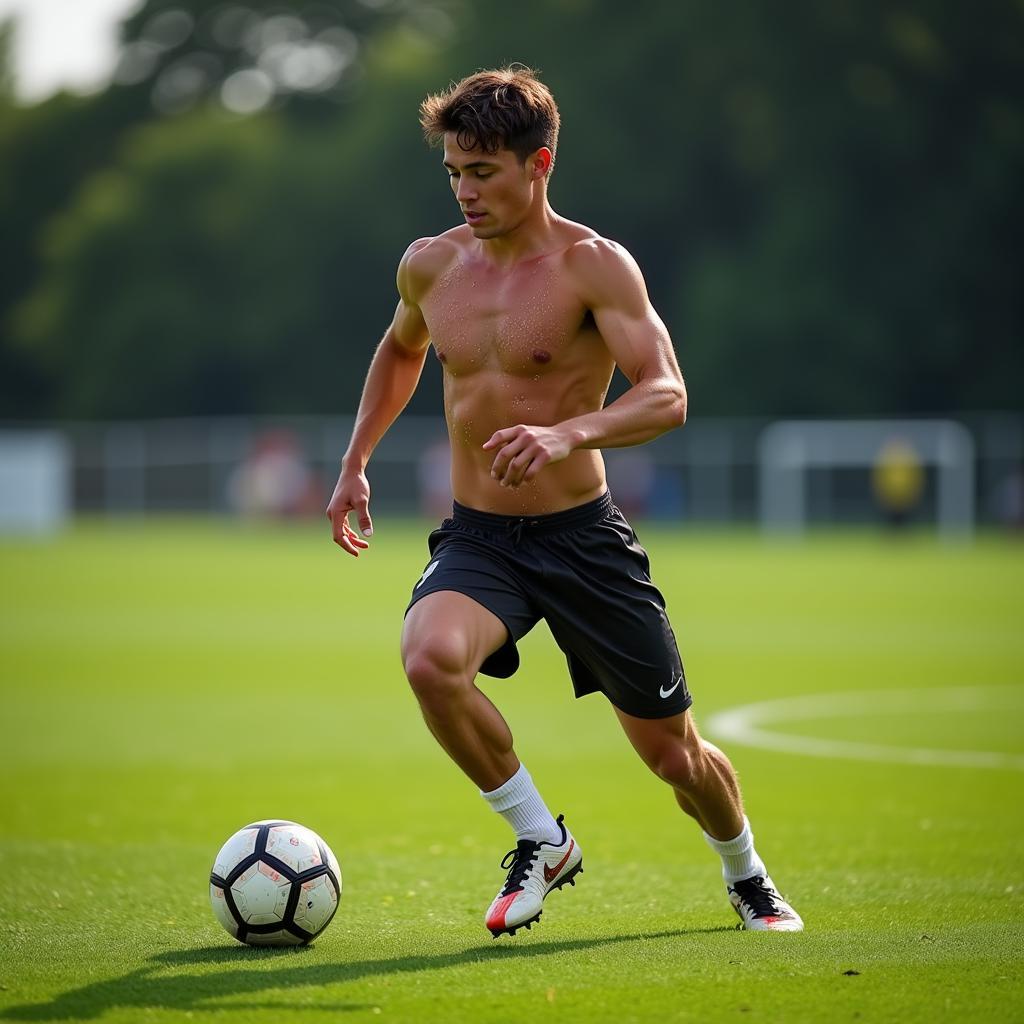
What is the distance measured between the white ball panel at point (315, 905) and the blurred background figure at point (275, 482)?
44.4 meters

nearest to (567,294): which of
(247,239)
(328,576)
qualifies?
(328,576)

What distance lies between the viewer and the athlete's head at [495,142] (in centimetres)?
597

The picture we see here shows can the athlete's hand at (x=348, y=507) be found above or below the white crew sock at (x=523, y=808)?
above

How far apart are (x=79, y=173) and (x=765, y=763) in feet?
215

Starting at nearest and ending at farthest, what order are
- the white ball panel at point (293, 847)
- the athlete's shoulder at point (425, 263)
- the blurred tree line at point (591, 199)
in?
the white ball panel at point (293, 847) < the athlete's shoulder at point (425, 263) < the blurred tree line at point (591, 199)

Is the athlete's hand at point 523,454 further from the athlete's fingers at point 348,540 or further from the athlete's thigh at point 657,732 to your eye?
the athlete's fingers at point 348,540

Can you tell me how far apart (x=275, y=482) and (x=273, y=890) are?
44.7 m

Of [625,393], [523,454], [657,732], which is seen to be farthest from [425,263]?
[657,732]

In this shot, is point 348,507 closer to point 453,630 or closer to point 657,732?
point 453,630

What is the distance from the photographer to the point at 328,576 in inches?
1169

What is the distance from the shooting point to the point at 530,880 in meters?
5.95

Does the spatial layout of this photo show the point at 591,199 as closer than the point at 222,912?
No

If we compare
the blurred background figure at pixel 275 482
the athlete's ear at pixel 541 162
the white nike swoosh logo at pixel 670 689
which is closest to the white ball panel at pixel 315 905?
the white nike swoosh logo at pixel 670 689

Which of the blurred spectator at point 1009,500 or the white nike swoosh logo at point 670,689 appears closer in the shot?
the white nike swoosh logo at point 670,689
